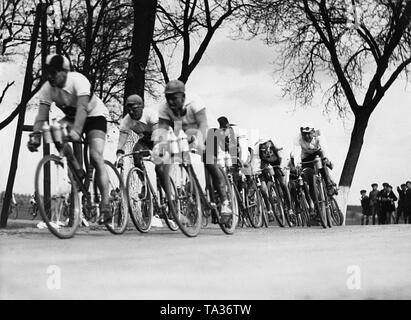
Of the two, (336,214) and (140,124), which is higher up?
(140,124)

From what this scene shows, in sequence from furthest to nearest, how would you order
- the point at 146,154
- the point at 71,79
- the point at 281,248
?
the point at 146,154 < the point at 281,248 < the point at 71,79

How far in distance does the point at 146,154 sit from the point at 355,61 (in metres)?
10.8

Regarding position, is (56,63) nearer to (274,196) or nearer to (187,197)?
(187,197)

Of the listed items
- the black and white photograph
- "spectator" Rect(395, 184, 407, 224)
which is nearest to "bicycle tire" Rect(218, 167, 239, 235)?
the black and white photograph

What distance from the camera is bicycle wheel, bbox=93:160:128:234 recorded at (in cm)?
842

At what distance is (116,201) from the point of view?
8648mm

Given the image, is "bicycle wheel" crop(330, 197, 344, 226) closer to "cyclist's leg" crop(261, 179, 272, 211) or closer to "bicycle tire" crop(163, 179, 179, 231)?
"cyclist's leg" crop(261, 179, 272, 211)

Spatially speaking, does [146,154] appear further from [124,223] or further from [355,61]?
[355,61]

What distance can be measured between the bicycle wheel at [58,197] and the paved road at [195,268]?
0.17 metres

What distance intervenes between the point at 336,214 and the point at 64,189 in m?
6.50

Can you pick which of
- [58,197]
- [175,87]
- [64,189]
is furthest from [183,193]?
[58,197]
